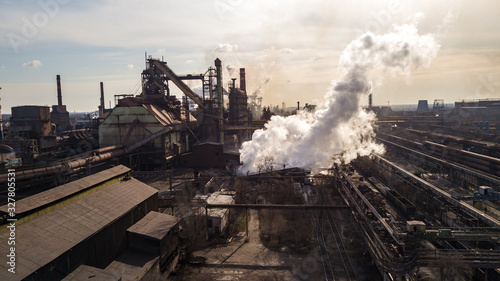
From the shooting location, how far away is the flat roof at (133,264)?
12.9 metres

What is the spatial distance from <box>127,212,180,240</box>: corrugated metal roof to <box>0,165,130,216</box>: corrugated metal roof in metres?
3.11

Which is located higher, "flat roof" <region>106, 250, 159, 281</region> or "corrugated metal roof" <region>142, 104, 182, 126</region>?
"corrugated metal roof" <region>142, 104, 182, 126</region>

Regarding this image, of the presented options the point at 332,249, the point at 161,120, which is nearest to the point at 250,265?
the point at 332,249

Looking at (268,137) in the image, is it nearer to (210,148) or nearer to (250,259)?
(210,148)

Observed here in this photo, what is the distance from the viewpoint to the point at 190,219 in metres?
19.8

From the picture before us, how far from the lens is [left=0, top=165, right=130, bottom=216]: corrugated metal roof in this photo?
11.5 meters

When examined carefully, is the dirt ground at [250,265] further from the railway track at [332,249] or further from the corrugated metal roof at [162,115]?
the corrugated metal roof at [162,115]

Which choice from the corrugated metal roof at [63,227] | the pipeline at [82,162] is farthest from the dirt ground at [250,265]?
the pipeline at [82,162]

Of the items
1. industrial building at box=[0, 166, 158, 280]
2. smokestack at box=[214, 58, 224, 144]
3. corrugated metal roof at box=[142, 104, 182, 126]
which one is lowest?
industrial building at box=[0, 166, 158, 280]

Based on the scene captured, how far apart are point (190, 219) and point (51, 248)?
9.81m

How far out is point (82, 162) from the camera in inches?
1070

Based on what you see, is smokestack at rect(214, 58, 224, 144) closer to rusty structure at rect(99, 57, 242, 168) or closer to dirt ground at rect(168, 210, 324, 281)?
rusty structure at rect(99, 57, 242, 168)

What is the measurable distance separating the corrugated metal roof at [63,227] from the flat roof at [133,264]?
188 cm

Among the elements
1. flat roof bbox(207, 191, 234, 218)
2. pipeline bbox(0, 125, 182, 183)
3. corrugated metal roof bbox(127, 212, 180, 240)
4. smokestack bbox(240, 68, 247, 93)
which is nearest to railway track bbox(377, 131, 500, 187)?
flat roof bbox(207, 191, 234, 218)
